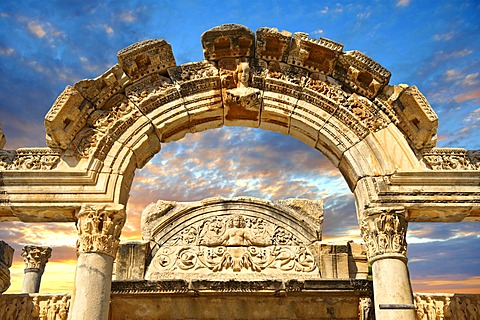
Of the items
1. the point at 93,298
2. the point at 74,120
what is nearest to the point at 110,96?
the point at 74,120

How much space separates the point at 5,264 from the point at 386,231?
824 cm

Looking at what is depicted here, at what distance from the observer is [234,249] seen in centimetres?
1109

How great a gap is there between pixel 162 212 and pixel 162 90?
476cm

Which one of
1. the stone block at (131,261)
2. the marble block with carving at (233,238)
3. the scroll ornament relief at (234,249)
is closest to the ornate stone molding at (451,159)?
the marble block with carving at (233,238)

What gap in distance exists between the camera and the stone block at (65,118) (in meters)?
6.98

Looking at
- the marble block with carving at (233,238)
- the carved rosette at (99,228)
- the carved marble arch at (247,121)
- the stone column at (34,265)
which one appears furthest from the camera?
the stone column at (34,265)

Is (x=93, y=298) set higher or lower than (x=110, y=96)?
lower

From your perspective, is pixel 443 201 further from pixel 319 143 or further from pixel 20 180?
A: pixel 20 180

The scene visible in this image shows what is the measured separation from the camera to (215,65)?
7.80 metres

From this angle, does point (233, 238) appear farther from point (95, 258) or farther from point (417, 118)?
point (417, 118)

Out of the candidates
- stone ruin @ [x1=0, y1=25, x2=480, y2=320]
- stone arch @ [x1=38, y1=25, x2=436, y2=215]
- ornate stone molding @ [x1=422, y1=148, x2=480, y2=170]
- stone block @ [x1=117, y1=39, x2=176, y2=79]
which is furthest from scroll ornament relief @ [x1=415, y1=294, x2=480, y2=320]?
stone block @ [x1=117, y1=39, x2=176, y2=79]

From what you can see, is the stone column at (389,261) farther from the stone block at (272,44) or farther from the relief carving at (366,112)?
the stone block at (272,44)

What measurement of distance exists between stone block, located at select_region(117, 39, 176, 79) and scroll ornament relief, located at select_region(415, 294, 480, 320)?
6354 millimetres

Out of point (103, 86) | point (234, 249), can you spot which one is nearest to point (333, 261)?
point (234, 249)
